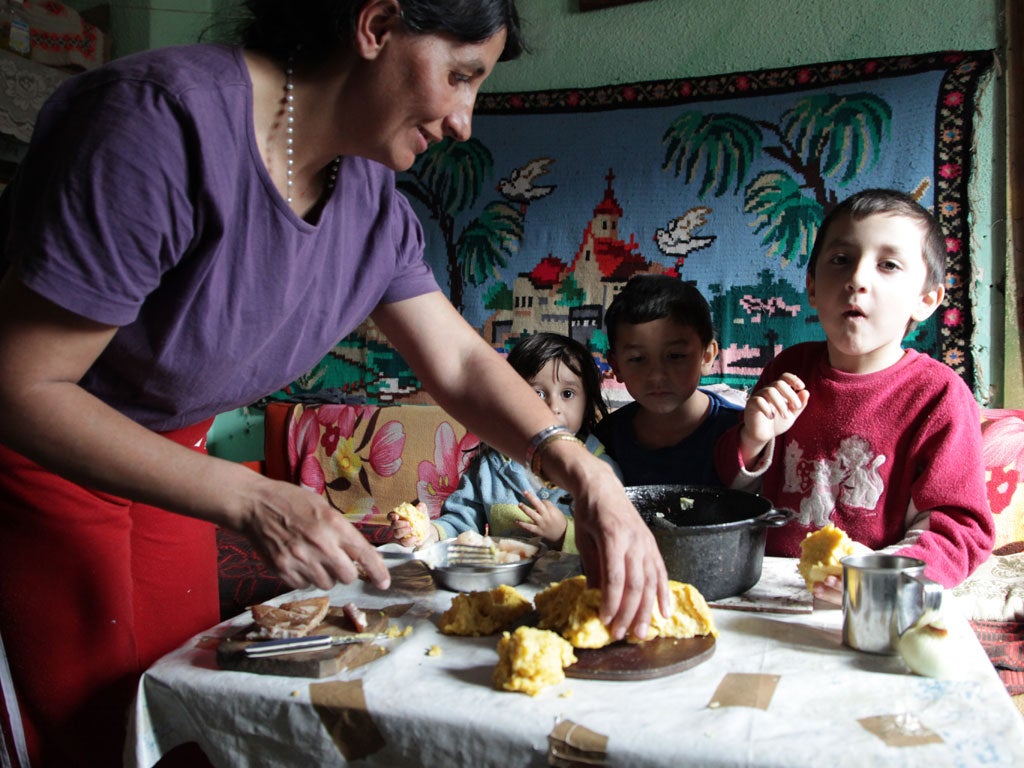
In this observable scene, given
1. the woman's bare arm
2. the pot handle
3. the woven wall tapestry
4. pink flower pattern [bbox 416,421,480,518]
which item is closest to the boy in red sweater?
the pot handle

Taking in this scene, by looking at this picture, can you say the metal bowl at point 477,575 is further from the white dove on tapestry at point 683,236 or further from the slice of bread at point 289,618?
the white dove on tapestry at point 683,236

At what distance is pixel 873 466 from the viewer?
1.56m

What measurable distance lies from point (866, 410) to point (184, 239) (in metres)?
1.31

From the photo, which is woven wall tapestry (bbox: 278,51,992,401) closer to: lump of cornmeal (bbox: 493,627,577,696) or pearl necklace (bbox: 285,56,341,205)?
pearl necklace (bbox: 285,56,341,205)

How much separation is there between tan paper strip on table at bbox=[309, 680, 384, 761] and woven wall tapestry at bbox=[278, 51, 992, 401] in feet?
7.85

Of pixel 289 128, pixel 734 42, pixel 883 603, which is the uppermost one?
pixel 734 42

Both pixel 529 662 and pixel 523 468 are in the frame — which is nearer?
pixel 529 662

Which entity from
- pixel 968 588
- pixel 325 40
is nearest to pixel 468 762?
pixel 325 40

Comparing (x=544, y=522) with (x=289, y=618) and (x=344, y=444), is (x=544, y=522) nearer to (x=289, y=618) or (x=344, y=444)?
(x=289, y=618)

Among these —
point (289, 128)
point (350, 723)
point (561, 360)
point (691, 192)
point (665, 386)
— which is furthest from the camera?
point (691, 192)

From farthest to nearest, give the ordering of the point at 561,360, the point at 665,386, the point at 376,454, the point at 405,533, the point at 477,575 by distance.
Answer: the point at 376,454, the point at 561,360, the point at 665,386, the point at 405,533, the point at 477,575

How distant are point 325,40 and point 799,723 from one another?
1032 mm

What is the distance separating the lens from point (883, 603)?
94 cm

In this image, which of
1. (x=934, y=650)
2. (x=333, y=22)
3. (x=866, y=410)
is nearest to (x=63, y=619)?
(x=333, y=22)
